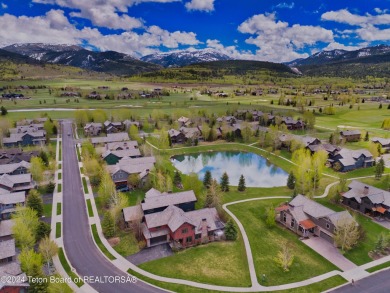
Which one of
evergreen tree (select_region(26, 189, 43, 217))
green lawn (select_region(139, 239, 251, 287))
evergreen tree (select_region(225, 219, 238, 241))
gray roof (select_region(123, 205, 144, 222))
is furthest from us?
evergreen tree (select_region(26, 189, 43, 217))

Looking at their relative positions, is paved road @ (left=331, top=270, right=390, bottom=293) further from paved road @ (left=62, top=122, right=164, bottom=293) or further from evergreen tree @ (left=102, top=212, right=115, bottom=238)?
evergreen tree @ (left=102, top=212, right=115, bottom=238)

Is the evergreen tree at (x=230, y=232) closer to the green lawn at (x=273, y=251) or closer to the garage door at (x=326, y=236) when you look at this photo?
the green lawn at (x=273, y=251)

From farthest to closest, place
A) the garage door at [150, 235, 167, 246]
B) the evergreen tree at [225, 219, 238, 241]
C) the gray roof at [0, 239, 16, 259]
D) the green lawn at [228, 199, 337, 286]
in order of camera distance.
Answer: the evergreen tree at [225, 219, 238, 241] < the garage door at [150, 235, 167, 246] < the green lawn at [228, 199, 337, 286] < the gray roof at [0, 239, 16, 259]

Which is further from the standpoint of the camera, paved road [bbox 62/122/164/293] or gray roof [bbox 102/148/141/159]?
gray roof [bbox 102/148/141/159]

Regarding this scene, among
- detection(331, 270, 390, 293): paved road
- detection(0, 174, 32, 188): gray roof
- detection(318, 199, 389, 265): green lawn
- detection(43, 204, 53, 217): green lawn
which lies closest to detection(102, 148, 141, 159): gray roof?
detection(0, 174, 32, 188): gray roof

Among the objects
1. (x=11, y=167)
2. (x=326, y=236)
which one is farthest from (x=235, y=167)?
(x=11, y=167)

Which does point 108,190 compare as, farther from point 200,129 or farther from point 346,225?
point 200,129

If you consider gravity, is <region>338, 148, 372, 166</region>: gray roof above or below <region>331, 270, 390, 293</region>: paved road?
above

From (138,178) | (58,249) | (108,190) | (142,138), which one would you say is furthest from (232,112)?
(58,249)
